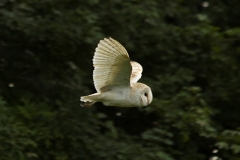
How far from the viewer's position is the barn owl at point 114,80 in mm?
4914

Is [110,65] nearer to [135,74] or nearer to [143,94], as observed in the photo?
[143,94]

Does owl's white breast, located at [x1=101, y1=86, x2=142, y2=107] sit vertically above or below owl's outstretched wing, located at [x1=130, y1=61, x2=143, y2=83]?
below

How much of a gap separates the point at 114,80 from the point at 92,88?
5.82 feet

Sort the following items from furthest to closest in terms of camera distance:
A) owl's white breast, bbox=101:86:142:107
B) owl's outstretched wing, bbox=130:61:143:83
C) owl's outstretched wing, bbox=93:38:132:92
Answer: owl's outstretched wing, bbox=130:61:143:83 < owl's white breast, bbox=101:86:142:107 < owl's outstretched wing, bbox=93:38:132:92

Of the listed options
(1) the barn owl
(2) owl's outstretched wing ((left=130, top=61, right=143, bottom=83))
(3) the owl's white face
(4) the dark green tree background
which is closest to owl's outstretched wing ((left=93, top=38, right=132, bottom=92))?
(1) the barn owl

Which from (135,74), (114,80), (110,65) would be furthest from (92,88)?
(110,65)

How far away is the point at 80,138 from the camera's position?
634 centimetres

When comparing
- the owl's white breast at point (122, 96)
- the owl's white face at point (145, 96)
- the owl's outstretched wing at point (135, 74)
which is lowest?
the owl's white breast at point (122, 96)

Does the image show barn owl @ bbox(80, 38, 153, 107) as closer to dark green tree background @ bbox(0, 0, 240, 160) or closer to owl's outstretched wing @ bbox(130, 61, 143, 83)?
owl's outstretched wing @ bbox(130, 61, 143, 83)

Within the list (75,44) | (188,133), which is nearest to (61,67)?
(75,44)

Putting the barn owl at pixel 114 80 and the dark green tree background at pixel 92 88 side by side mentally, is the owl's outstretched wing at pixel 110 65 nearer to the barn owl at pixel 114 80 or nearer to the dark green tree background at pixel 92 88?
the barn owl at pixel 114 80

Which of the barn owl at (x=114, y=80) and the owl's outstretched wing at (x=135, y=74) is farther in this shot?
the owl's outstretched wing at (x=135, y=74)

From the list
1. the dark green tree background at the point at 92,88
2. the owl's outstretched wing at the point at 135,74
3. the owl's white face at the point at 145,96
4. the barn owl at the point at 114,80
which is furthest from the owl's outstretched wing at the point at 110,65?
the dark green tree background at the point at 92,88

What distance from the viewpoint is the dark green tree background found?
6.23 m
